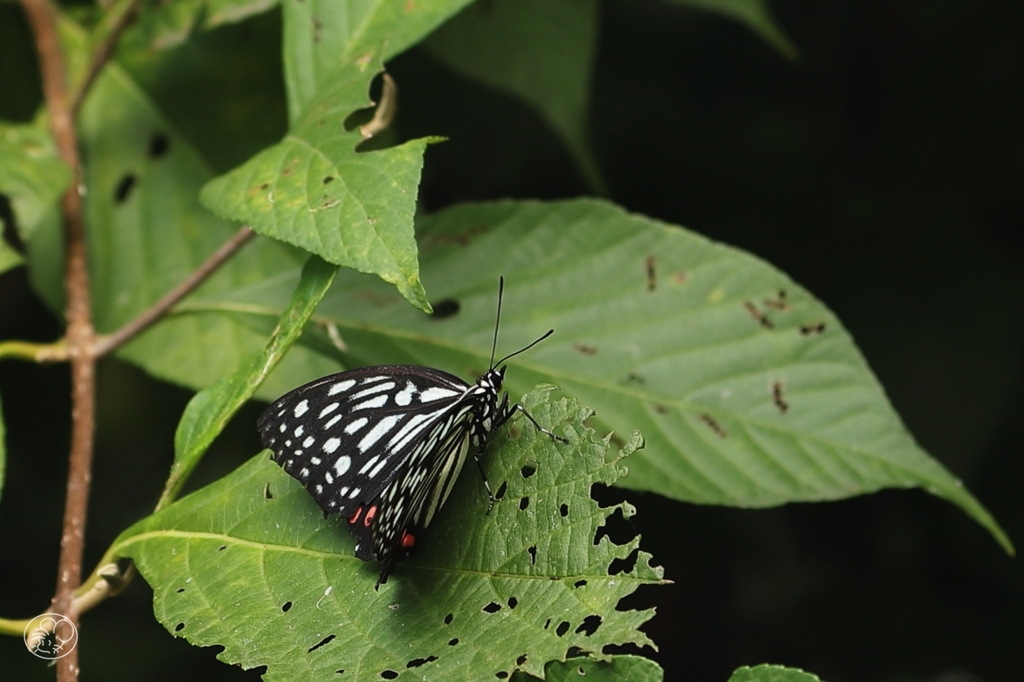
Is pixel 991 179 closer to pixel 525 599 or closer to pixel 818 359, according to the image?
pixel 818 359

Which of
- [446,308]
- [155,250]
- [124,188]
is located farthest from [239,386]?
[124,188]

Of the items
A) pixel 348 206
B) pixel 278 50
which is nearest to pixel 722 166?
pixel 278 50

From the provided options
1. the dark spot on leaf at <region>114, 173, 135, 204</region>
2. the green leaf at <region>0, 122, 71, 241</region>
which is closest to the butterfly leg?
the green leaf at <region>0, 122, 71, 241</region>

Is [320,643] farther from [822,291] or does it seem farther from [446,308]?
[822,291]

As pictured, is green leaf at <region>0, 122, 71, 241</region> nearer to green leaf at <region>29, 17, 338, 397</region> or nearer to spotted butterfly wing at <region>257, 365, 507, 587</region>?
green leaf at <region>29, 17, 338, 397</region>

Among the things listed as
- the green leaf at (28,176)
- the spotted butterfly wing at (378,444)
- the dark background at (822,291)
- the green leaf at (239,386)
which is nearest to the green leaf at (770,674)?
the spotted butterfly wing at (378,444)

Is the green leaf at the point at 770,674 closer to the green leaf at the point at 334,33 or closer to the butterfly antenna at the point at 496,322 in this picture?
the butterfly antenna at the point at 496,322
